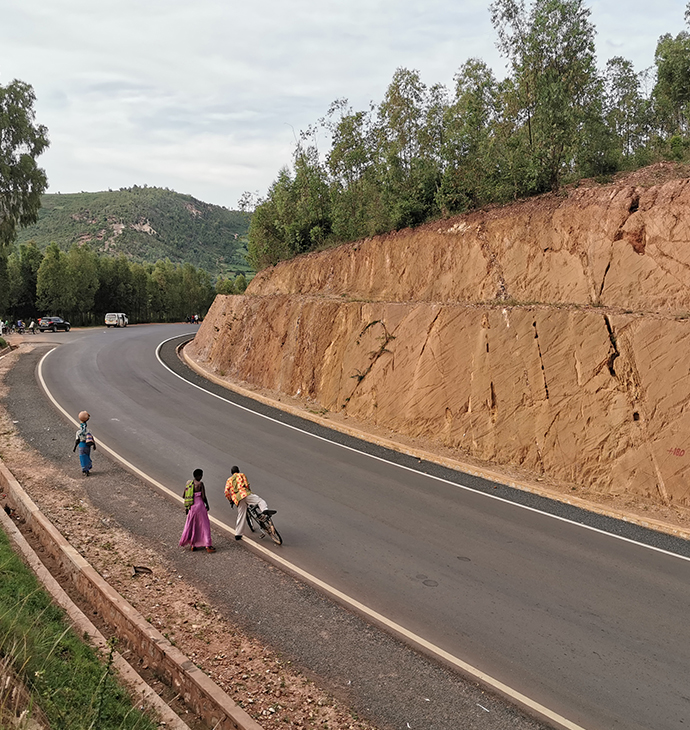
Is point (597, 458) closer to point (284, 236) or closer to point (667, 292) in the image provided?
point (667, 292)

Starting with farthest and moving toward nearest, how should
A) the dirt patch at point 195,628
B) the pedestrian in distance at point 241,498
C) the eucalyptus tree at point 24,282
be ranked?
the eucalyptus tree at point 24,282
the pedestrian in distance at point 241,498
the dirt patch at point 195,628

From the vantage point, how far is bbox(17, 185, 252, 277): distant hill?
437 ft

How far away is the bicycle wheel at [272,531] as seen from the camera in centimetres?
1009

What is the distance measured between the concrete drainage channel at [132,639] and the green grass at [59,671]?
21 centimetres

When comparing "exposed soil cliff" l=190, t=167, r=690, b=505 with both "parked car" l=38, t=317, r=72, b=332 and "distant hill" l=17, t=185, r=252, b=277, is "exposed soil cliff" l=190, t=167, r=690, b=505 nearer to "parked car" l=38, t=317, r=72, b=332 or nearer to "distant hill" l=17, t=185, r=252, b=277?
"parked car" l=38, t=317, r=72, b=332

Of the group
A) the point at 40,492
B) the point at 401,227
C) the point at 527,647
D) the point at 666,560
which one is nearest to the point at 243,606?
the point at 527,647

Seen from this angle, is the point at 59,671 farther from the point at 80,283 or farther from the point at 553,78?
the point at 80,283

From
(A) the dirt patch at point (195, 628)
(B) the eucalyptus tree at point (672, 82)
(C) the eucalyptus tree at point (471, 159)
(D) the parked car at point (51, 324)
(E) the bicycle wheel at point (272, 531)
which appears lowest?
(A) the dirt patch at point (195, 628)

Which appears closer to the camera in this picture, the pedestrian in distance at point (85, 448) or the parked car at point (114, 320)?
the pedestrian in distance at point (85, 448)

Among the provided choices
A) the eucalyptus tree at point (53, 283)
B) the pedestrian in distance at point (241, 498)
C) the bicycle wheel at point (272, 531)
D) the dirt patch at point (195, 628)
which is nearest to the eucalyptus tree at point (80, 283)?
the eucalyptus tree at point (53, 283)

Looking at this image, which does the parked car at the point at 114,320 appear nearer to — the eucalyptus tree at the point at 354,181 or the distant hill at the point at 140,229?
the eucalyptus tree at the point at 354,181

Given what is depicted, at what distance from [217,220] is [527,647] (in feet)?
650

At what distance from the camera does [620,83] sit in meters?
25.7

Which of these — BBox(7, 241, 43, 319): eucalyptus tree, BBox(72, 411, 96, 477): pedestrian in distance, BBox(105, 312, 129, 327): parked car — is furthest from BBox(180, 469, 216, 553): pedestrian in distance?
BBox(7, 241, 43, 319): eucalyptus tree
